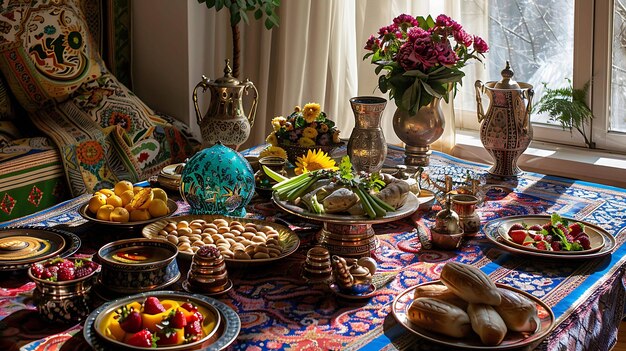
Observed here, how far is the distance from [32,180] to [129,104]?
575 mm

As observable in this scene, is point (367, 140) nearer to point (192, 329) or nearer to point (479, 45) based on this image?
point (479, 45)

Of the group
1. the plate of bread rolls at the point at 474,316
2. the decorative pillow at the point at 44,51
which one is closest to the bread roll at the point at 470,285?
the plate of bread rolls at the point at 474,316

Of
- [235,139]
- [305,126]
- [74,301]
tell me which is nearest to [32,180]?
→ [235,139]

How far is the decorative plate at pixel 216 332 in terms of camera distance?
1.18 metres

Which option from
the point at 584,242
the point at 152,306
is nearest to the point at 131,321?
the point at 152,306

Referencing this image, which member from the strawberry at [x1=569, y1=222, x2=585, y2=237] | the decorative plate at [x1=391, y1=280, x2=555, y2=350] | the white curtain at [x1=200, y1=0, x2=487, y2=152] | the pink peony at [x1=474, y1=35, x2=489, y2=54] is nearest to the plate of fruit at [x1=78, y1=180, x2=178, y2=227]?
the decorative plate at [x1=391, y1=280, x2=555, y2=350]

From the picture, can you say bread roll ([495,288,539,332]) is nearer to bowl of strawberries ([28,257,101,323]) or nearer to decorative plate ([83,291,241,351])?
decorative plate ([83,291,241,351])

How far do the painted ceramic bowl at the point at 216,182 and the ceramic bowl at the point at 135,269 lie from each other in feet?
1.02

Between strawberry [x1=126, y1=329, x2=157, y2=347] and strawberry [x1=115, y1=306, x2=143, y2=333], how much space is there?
0.06ft

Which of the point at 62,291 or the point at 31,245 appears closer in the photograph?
the point at 62,291

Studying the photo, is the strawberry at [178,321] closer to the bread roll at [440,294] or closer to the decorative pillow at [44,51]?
the bread roll at [440,294]

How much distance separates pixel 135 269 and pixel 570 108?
7.35ft

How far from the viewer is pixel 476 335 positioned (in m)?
1.27

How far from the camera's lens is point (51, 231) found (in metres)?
1.68
